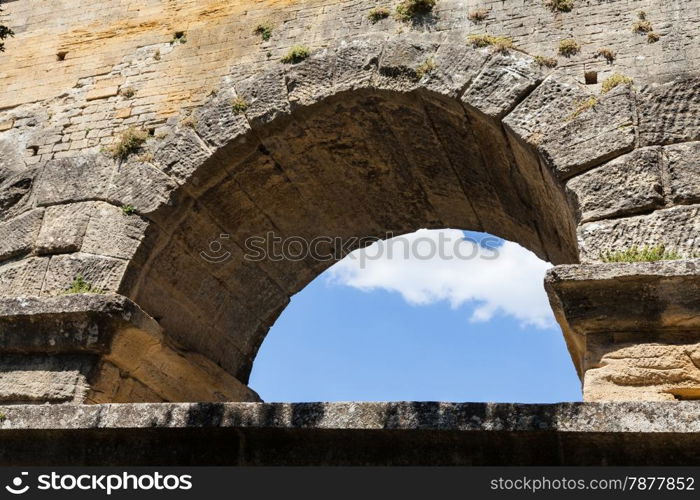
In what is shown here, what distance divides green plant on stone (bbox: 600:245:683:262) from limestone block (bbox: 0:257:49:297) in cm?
377

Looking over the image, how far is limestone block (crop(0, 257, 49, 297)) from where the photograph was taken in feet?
19.8

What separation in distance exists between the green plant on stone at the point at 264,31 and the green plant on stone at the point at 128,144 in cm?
117

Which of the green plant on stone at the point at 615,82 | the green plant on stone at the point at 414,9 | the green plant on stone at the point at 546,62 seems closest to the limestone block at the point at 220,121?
the green plant on stone at the point at 414,9

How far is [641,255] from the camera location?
486 cm

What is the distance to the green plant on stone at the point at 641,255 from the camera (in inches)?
189

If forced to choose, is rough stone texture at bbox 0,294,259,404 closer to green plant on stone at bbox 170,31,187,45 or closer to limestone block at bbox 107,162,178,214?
limestone block at bbox 107,162,178,214

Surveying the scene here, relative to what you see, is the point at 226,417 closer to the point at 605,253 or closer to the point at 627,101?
the point at 605,253

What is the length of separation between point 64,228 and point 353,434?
2994 mm

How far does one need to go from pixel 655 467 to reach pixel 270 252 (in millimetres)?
4027

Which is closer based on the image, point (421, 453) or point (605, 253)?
point (421, 453)

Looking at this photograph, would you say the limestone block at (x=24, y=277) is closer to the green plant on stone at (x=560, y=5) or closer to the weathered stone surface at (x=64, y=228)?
the weathered stone surface at (x=64, y=228)

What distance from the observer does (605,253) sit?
4.95m

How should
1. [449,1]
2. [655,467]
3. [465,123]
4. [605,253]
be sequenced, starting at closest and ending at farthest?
[655,467]
[605,253]
[465,123]
[449,1]

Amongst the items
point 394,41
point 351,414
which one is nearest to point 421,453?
point 351,414
